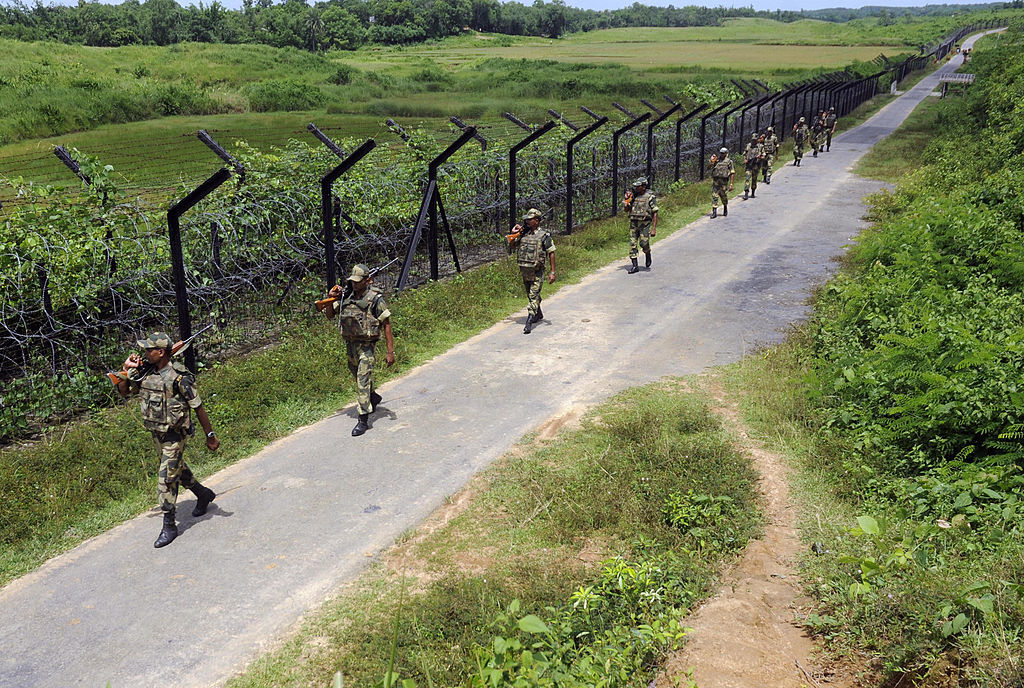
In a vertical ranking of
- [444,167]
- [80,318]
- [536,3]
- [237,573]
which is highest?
[536,3]

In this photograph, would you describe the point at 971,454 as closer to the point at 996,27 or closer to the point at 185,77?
the point at 185,77

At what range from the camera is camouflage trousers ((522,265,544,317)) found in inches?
449

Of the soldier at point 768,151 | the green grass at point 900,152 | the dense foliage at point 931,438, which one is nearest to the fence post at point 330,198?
the dense foliage at point 931,438

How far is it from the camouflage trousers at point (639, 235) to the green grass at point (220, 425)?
2545 mm

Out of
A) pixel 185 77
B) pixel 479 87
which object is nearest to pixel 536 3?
pixel 479 87

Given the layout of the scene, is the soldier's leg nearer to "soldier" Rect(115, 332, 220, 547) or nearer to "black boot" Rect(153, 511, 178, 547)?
"soldier" Rect(115, 332, 220, 547)

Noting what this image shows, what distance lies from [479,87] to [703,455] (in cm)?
5590

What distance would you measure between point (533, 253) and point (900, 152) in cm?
2292

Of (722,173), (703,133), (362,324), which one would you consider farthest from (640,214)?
(703,133)

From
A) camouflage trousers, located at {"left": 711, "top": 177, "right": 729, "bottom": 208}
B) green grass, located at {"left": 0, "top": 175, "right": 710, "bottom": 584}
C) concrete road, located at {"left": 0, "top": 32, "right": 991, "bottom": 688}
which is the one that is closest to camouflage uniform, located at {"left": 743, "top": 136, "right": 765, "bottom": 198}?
camouflage trousers, located at {"left": 711, "top": 177, "right": 729, "bottom": 208}

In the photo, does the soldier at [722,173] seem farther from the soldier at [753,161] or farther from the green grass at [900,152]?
the green grass at [900,152]

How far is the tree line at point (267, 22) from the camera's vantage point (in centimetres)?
7375

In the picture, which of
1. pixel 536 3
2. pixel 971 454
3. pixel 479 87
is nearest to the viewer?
pixel 971 454

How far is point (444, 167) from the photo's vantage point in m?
14.3
